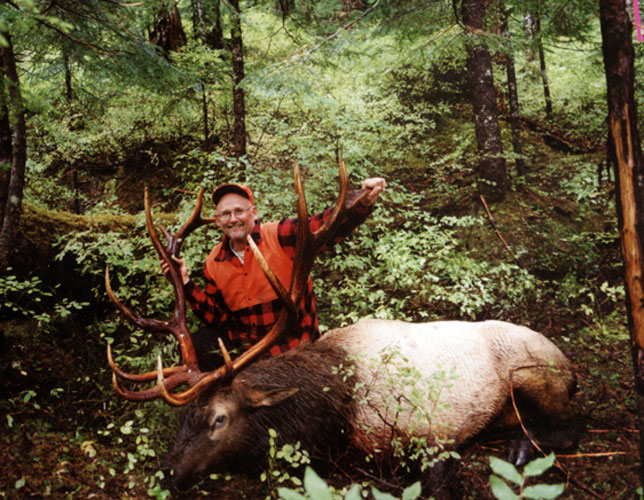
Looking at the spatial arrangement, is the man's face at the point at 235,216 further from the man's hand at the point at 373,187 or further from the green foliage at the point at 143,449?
the green foliage at the point at 143,449

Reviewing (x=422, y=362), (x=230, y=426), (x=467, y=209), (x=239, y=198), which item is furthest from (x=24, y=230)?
(x=467, y=209)

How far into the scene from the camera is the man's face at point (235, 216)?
11.8 ft

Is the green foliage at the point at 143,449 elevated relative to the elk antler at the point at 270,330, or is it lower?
lower

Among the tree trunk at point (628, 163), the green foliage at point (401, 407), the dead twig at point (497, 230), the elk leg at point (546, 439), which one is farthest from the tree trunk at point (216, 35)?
the elk leg at point (546, 439)

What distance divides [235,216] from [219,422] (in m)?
1.72

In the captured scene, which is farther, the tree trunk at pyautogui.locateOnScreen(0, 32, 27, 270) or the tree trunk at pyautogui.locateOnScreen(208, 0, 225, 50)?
the tree trunk at pyautogui.locateOnScreen(208, 0, 225, 50)

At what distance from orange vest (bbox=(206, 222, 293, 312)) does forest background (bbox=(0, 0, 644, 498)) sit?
104 centimetres

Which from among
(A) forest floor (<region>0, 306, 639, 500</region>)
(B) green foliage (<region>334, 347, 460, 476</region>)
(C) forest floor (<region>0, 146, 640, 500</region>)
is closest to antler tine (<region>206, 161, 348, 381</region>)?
(B) green foliage (<region>334, 347, 460, 476</region>)

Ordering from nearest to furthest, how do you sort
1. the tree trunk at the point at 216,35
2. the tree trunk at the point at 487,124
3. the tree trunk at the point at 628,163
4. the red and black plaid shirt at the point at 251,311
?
the tree trunk at the point at 628,163 < the red and black plaid shirt at the point at 251,311 < the tree trunk at the point at 487,124 < the tree trunk at the point at 216,35

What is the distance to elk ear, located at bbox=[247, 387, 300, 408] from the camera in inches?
113

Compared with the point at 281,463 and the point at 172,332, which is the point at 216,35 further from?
the point at 281,463

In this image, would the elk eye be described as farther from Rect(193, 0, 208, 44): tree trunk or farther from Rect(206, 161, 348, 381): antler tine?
Rect(193, 0, 208, 44): tree trunk

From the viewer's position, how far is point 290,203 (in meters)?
5.32

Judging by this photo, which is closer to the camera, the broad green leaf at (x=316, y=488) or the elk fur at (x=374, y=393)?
the broad green leaf at (x=316, y=488)
